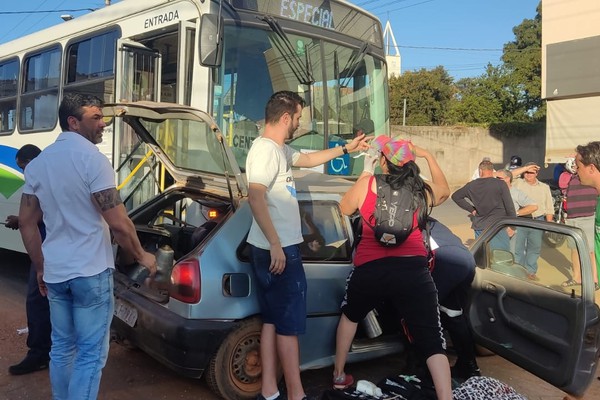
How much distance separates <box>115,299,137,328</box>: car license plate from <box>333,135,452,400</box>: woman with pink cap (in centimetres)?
158

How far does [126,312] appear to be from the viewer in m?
4.03

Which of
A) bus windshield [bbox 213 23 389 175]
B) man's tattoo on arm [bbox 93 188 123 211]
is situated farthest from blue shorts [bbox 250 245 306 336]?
bus windshield [bbox 213 23 389 175]

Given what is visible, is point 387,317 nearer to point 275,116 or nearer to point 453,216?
point 275,116

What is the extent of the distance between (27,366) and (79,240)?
2.08 m

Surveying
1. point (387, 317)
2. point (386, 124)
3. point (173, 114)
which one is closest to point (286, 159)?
point (173, 114)

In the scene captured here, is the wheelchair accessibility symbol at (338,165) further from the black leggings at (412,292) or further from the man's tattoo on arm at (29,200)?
the man's tattoo on arm at (29,200)

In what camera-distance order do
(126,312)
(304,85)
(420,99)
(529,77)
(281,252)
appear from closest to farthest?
(281,252) < (126,312) < (304,85) < (529,77) < (420,99)

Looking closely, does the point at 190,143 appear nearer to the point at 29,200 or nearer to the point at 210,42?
the point at 210,42

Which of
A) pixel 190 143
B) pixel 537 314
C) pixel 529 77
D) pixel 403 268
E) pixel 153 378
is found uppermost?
pixel 529 77

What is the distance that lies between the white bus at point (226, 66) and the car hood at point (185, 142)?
0.16m

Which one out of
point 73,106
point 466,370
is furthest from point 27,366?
point 466,370

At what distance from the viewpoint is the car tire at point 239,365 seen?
3.66 meters

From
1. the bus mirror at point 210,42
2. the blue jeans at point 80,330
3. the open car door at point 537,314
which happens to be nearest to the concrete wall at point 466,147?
the bus mirror at point 210,42

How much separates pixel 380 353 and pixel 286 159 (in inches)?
65.6
